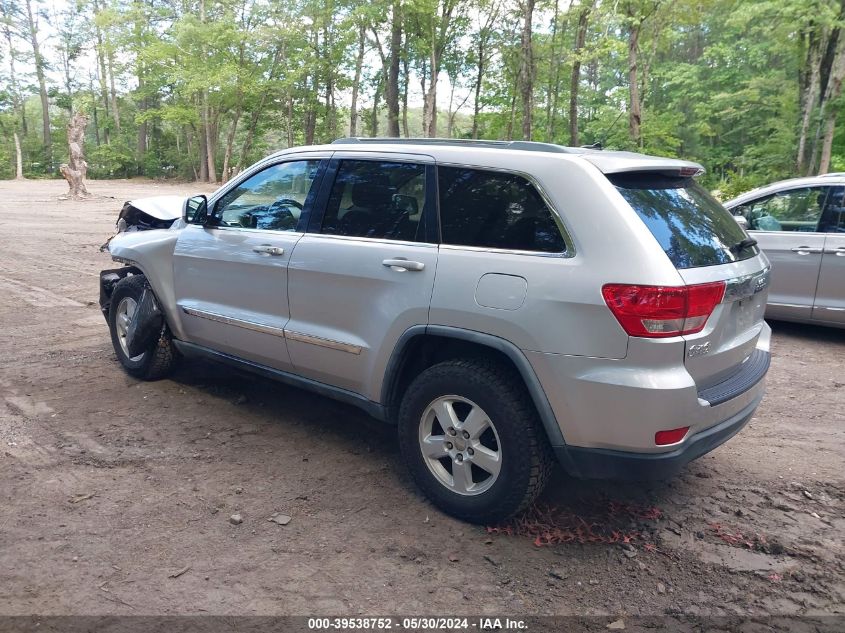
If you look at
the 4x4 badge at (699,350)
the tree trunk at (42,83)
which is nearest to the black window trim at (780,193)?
the 4x4 badge at (699,350)

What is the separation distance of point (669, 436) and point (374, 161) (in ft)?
7.08

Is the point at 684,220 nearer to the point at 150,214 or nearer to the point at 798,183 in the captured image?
the point at 150,214

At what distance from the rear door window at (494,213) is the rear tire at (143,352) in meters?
2.83

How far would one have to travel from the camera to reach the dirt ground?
2605 mm

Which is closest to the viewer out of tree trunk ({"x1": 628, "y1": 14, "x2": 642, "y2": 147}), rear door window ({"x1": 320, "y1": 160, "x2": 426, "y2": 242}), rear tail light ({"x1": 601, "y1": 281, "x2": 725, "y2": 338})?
rear tail light ({"x1": 601, "y1": 281, "x2": 725, "y2": 338})

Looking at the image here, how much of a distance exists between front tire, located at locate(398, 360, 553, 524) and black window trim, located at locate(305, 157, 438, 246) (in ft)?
2.33

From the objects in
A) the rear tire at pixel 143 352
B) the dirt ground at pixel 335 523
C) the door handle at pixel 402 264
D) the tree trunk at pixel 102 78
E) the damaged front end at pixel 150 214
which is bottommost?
the dirt ground at pixel 335 523

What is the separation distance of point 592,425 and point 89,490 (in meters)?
2.69

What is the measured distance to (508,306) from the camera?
2.83 meters

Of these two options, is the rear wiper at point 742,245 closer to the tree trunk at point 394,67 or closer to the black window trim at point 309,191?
the black window trim at point 309,191

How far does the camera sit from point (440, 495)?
10.5 feet

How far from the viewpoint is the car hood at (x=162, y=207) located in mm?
5292

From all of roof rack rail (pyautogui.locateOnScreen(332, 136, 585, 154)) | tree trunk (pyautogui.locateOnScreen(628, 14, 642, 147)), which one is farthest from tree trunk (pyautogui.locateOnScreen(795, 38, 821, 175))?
roof rack rail (pyautogui.locateOnScreen(332, 136, 585, 154))

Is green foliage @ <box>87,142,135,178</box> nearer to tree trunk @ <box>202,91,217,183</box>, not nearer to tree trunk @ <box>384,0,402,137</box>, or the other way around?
tree trunk @ <box>202,91,217,183</box>
